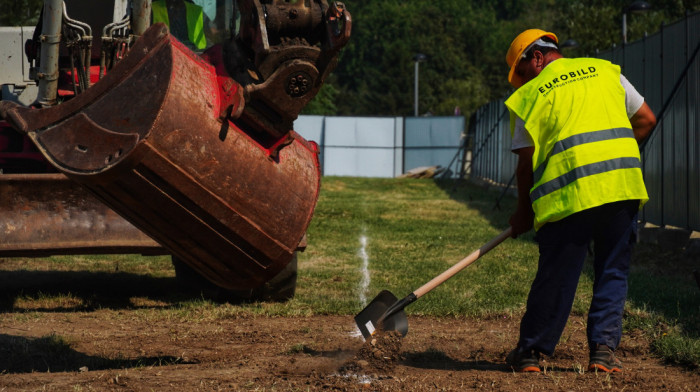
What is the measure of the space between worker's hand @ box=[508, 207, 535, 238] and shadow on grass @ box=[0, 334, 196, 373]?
1967mm

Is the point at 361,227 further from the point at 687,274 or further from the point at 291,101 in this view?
the point at 291,101

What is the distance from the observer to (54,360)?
5.81m

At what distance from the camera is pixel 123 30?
7117mm

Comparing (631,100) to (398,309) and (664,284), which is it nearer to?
(398,309)

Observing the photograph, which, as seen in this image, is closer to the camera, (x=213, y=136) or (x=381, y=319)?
(x=213, y=136)

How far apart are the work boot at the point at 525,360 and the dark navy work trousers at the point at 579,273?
0.21 feet

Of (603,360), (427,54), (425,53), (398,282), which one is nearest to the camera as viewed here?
(603,360)

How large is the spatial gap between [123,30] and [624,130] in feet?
12.0

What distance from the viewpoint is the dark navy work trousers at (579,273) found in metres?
5.17

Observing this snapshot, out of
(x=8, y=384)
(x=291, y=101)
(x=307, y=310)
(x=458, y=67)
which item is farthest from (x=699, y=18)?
(x=458, y=67)

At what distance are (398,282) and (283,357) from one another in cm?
316

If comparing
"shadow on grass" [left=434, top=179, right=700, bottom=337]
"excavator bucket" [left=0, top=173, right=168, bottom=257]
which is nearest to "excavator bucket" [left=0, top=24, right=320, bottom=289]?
"excavator bucket" [left=0, top=173, right=168, bottom=257]

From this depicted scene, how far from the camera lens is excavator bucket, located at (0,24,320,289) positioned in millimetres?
4938

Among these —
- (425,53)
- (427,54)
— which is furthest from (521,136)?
(427,54)
